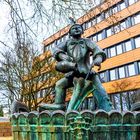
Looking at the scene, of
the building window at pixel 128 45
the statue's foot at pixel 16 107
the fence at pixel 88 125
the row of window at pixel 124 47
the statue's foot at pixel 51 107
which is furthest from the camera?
the building window at pixel 128 45

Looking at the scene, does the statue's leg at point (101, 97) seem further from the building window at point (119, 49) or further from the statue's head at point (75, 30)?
the building window at point (119, 49)

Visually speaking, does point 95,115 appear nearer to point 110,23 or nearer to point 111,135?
point 111,135

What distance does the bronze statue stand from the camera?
5.04 meters

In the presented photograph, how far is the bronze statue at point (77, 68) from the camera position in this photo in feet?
16.5

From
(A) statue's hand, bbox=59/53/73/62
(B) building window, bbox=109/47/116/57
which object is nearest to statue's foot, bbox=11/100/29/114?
(A) statue's hand, bbox=59/53/73/62

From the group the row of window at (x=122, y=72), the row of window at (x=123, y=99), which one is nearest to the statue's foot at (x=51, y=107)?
the row of window at (x=123, y=99)

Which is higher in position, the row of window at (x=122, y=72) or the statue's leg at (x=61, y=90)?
the row of window at (x=122, y=72)

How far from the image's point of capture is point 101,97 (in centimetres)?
509

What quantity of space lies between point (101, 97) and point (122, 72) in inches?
1267

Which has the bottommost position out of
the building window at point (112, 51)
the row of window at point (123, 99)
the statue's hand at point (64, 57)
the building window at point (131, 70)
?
the statue's hand at point (64, 57)

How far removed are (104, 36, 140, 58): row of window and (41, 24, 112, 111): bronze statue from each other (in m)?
30.6

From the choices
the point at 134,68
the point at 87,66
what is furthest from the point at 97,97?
the point at 134,68

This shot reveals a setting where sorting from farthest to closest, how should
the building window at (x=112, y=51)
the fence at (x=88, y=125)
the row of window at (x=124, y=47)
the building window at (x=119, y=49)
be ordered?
the building window at (x=112, y=51)
the building window at (x=119, y=49)
the row of window at (x=124, y=47)
the fence at (x=88, y=125)

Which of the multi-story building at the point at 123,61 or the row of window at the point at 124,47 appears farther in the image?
the row of window at the point at 124,47
